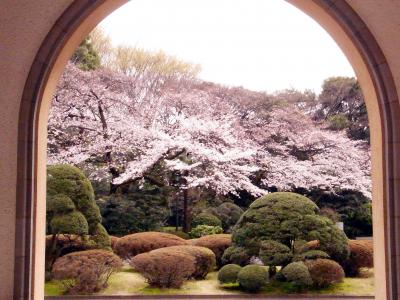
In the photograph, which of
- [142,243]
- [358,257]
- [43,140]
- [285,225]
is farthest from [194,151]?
[43,140]

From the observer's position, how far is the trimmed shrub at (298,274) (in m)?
8.88

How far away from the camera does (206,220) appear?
37.2 feet

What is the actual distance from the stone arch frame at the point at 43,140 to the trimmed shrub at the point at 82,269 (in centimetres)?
528

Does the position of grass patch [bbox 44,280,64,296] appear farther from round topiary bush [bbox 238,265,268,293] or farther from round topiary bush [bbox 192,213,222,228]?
round topiary bush [bbox 192,213,222,228]

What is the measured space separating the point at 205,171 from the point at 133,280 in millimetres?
3390

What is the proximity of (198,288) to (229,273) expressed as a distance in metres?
0.61

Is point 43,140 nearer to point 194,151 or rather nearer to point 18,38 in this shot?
point 18,38

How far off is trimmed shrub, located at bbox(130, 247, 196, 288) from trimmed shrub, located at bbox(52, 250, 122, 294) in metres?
0.48

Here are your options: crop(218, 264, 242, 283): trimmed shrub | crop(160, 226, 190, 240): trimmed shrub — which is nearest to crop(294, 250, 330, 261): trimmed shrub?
crop(218, 264, 242, 283): trimmed shrub

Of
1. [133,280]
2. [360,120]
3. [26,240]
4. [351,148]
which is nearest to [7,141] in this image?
[26,240]

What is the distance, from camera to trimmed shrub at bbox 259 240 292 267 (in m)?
9.02

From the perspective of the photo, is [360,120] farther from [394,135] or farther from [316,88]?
[394,135]

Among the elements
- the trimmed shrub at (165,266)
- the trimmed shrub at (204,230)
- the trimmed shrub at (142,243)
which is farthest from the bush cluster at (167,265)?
the trimmed shrub at (204,230)

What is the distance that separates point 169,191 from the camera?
11.9 metres
